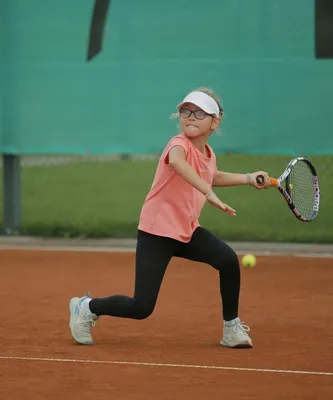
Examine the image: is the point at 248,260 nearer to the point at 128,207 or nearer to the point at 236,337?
the point at 236,337

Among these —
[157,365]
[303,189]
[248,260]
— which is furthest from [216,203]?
A: [248,260]

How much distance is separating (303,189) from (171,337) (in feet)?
3.93

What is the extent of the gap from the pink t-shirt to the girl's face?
51 millimetres

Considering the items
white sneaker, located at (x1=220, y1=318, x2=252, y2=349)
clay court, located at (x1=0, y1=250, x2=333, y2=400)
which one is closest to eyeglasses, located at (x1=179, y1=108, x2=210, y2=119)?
white sneaker, located at (x1=220, y1=318, x2=252, y2=349)

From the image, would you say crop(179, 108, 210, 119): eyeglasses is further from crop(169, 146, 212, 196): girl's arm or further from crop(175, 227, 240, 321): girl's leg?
crop(175, 227, 240, 321): girl's leg

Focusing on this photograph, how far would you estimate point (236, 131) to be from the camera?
38.1 feet

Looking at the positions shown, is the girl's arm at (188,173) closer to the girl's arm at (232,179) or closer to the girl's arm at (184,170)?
the girl's arm at (184,170)

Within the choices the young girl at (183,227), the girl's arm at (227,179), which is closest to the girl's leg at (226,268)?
the young girl at (183,227)

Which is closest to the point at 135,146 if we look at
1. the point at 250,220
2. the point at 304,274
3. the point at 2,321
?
the point at 250,220

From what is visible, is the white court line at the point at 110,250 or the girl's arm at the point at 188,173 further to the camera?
the white court line at the point at 110,250

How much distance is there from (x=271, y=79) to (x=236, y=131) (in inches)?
23.4

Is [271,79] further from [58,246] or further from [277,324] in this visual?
[277,324]

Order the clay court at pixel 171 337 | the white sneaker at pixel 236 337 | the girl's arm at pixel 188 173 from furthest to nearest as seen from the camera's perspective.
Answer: the white sneaker at pixel 236 337 → the girl's arm at pixel 188 173 → the clay court at pixel 171 337

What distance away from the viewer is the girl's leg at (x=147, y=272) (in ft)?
21.8
